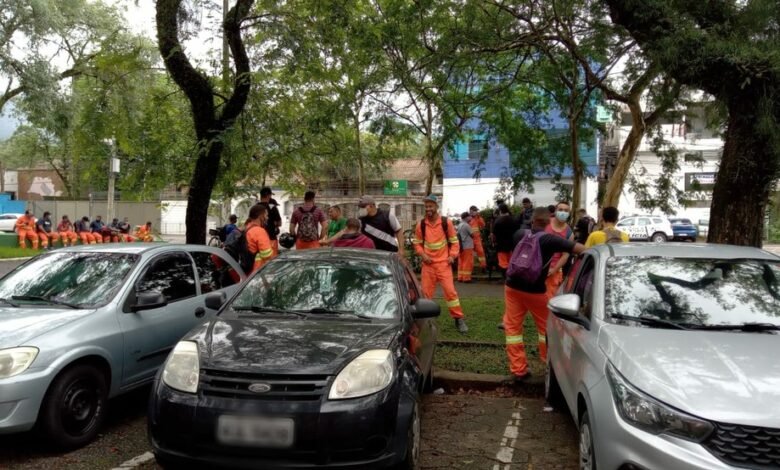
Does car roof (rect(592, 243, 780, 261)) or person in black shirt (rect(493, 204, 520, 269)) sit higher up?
car roof (rect(592, 243, 780, 261))

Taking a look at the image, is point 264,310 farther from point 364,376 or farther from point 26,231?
point 26,231

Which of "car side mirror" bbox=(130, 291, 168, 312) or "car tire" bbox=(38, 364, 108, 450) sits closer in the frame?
"car tire" bbox=(38, 364, 108, 450)

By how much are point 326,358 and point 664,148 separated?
13.6 metres

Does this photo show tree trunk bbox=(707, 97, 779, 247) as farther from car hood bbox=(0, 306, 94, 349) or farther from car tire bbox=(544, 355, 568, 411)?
car hood bbox=(0, 306, 94, 349)

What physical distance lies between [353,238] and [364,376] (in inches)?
161

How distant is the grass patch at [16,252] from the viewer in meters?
20.2

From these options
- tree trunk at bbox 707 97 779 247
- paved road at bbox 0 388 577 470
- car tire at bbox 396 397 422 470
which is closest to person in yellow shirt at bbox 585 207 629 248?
tree trunk at bbox 707 97 779 247

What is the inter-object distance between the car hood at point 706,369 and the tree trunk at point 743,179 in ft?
11.4

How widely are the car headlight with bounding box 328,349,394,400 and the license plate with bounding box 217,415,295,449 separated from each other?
0.30 m

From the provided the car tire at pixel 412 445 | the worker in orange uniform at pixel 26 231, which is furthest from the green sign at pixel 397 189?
the car tire at pixel 412 445

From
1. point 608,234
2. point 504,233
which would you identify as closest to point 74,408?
point 608,234

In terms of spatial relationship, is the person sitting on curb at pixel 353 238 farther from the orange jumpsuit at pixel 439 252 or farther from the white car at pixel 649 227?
the white car at pixel 649 227

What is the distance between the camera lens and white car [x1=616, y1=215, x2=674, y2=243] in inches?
1142

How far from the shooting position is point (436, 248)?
7520mm
